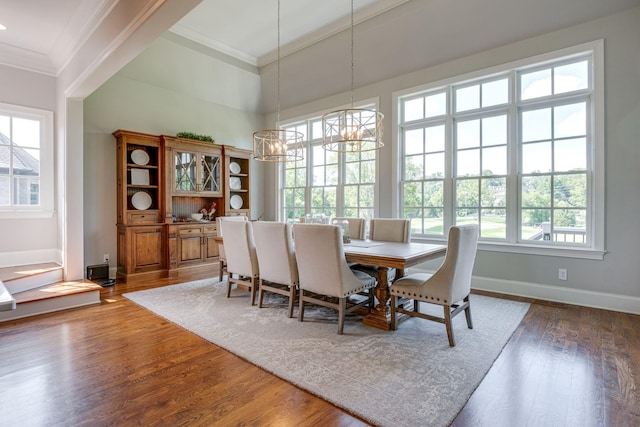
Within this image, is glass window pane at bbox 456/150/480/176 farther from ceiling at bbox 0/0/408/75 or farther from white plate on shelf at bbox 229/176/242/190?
white plate on shelf at bbox 229/176/242/190

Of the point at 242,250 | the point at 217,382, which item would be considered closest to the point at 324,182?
the point at 242,250

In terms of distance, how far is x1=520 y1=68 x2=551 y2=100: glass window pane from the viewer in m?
3.95

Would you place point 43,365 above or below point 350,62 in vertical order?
below

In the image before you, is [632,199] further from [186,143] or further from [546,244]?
[186,143]

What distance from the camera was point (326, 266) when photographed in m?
2.86

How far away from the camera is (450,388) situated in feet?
6.61

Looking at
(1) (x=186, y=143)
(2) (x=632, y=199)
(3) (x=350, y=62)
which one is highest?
(3) (x=350, y=62)

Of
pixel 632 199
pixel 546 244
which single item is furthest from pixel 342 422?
pixel 632 199

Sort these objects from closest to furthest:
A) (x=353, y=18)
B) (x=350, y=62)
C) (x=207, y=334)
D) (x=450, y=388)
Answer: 1. (x=450, y=388)
2. (x=207, y=334)
3. (x=353, y=18)
4. (x=350, y=62)

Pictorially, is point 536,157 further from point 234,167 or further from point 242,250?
point 234,167

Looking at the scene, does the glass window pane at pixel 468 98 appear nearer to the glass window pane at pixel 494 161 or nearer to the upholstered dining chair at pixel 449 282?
the glass window pane at pixel 494 161

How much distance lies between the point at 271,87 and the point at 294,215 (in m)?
2.61

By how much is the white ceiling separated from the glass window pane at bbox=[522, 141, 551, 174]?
4.43ft

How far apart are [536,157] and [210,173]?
16.5ft
